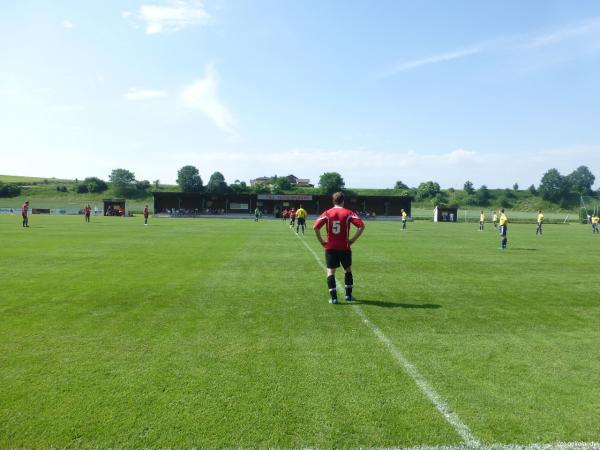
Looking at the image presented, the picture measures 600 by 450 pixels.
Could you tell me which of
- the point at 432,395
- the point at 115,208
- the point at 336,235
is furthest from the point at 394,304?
the point at 115,208

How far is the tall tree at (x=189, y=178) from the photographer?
Result: 413 feet

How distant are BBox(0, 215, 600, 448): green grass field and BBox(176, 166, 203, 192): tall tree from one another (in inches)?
4672

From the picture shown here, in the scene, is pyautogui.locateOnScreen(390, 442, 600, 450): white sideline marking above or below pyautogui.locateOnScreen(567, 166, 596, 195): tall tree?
below

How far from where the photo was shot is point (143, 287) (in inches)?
373

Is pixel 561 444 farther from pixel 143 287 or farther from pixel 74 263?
pixel 74 263

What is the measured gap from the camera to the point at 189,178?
13038cm

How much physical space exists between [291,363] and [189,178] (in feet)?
428

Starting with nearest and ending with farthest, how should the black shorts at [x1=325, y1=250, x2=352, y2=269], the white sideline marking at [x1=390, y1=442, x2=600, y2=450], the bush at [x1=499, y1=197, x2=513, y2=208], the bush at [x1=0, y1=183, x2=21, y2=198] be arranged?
1. the white sideline marking at [x1=390, y1=442, x2=600, y2=450]
2. the black shorts at [x1=325, y1=250, x2=352, y2=269]
3. the bush at [x1=0, y1=183, x2=21, y2=198]
4. the bush at [x1=499, y1=197, x2=513, y2=208]

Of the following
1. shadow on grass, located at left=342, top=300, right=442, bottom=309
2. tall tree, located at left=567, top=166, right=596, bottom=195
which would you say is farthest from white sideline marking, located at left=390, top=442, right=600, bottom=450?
tall tree, located at left=567, top=166, right=596, bottom=195

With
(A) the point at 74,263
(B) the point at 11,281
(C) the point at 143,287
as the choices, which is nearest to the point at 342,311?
(C) the point at 143,287

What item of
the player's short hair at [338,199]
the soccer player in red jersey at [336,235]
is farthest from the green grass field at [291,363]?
the player's short hair at [338,199]

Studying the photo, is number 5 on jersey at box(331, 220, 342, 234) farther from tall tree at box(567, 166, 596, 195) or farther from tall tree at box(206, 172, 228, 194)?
tall tree at box(567, 166, 596, 195)

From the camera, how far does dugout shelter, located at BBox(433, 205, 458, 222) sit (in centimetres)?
6385

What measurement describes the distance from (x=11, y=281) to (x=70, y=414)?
7705 millimetres
